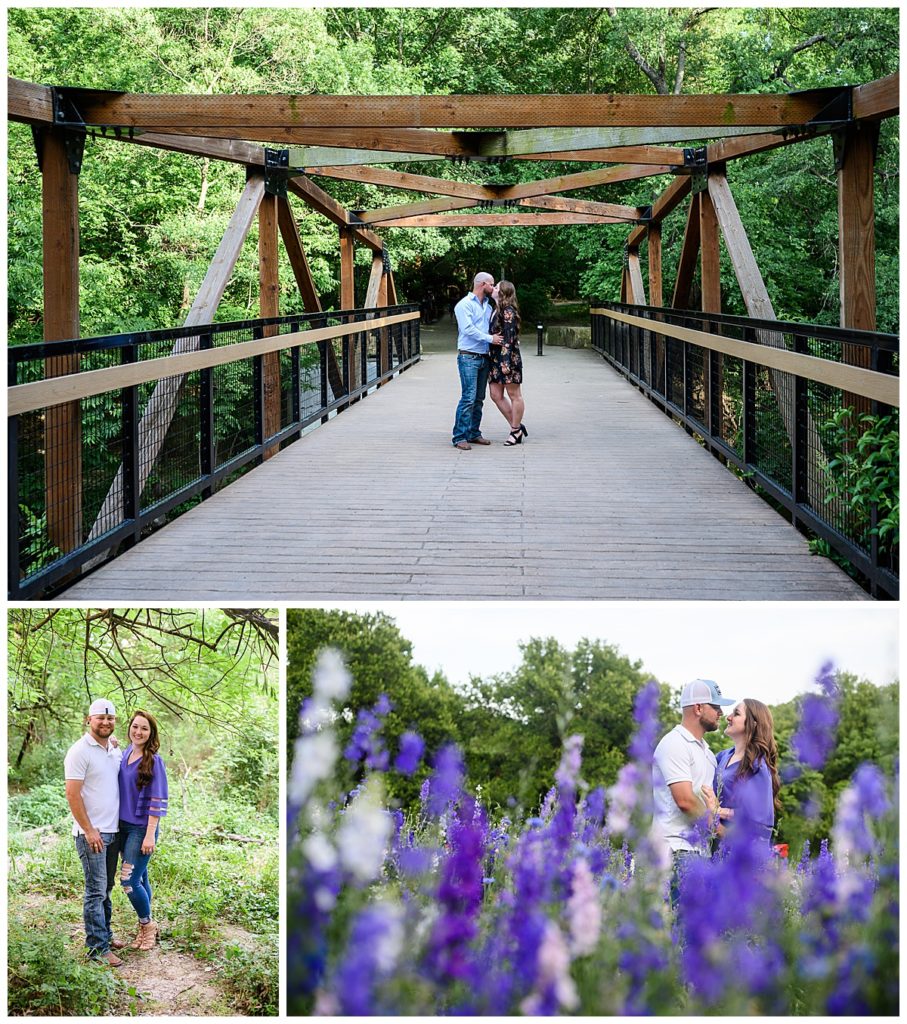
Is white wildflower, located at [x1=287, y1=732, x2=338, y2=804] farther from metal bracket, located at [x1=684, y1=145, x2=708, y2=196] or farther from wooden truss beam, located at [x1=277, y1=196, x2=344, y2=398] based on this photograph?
metal bracket, located at [x1=684, y1=145, x2=708, y2=196]

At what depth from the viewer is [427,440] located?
987 centimetres

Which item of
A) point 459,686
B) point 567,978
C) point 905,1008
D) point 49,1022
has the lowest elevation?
point 49,1022

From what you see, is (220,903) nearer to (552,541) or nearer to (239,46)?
(552,541)

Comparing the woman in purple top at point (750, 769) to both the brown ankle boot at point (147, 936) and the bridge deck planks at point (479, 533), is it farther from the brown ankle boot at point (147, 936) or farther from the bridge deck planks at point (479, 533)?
the brown ankle boot at point (147, 936)

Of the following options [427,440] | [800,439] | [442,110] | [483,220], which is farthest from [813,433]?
[483,220]

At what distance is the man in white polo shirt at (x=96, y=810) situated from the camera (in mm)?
4953

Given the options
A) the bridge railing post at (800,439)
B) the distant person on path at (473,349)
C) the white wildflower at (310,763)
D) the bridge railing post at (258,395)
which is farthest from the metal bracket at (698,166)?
the white wildflower at (310,763)

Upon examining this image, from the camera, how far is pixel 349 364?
518 inches

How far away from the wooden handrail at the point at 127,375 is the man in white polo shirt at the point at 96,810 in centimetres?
126

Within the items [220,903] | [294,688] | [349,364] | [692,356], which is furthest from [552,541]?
[349,364]

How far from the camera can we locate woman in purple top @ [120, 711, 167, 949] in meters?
5.12

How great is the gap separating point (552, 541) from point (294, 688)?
2752 millimetres

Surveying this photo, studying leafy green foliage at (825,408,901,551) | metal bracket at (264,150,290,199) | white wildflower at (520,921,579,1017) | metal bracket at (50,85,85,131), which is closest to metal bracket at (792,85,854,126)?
leafy green foliage at (825,408,901,551)

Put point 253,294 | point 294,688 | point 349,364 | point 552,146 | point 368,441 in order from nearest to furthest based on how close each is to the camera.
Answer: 1. point 294,688
2. point 552,146
3. point 368,441
4. point 349,364
5. point 253,294
